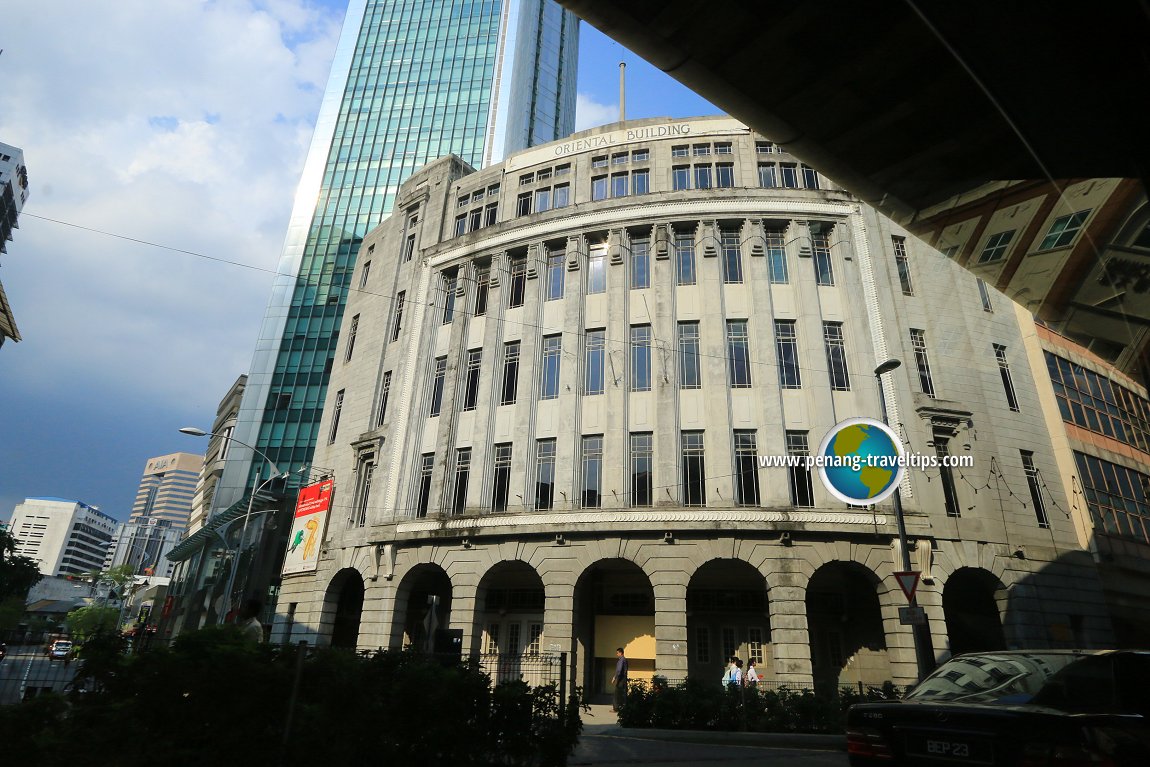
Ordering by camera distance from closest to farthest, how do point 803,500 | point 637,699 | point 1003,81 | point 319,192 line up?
point 1003,81 → point 637,699 → point 803,500 → point 319,192

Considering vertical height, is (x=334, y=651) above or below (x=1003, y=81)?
below

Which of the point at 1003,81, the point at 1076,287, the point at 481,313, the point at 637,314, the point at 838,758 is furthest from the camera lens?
the point at 481,313

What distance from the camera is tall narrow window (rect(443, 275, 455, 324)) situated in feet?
95.9

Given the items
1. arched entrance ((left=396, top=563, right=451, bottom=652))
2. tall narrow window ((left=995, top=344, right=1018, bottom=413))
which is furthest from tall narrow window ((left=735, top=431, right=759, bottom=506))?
arched entrance ((left=396, top=563, right=451, bottom=652))

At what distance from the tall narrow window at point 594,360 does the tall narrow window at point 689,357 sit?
125 inches

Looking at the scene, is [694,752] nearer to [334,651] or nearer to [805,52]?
[334,651]

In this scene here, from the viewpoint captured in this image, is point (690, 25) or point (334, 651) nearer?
point (690, 25)

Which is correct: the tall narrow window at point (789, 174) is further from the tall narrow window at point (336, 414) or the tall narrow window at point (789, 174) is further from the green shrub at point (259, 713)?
the green shrub at point (259, 713)

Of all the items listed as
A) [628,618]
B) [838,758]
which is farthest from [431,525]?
[838,758]

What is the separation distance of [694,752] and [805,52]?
39.1 ft

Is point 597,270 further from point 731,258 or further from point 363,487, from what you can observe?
point 363,487

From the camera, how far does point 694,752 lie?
11.6 meters

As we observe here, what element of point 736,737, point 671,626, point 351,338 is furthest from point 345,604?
point 736,737

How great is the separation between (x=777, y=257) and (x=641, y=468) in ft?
35.5
